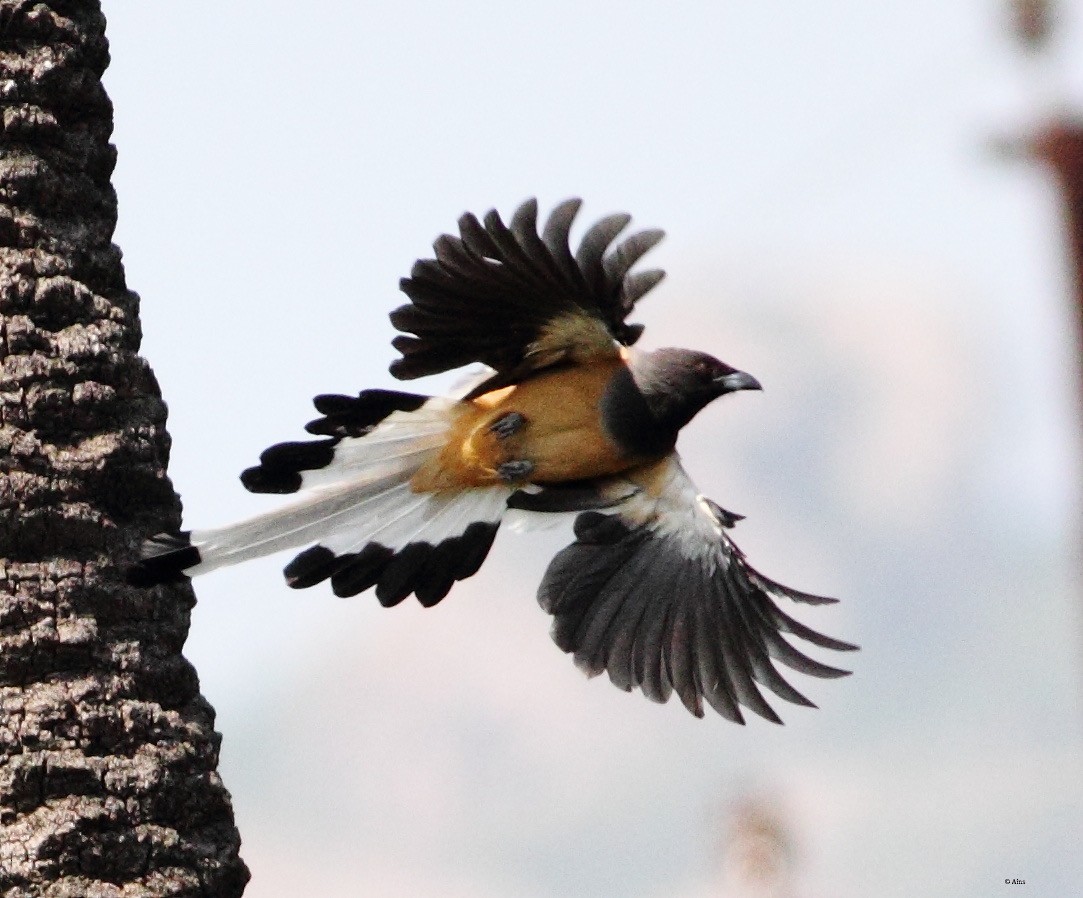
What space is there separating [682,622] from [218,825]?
2.10m

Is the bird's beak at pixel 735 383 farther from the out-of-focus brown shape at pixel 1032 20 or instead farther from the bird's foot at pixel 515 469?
the out-of-focus brown shape at pixel 1032 20

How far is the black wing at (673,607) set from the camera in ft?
19.2

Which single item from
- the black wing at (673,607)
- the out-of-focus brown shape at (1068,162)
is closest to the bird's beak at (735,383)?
the black wing at (673,607)

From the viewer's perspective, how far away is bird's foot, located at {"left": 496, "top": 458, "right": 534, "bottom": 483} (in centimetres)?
561

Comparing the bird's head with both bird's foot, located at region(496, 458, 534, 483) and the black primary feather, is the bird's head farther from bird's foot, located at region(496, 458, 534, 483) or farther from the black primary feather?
the black primary feather

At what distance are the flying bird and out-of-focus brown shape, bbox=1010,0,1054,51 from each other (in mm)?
4009

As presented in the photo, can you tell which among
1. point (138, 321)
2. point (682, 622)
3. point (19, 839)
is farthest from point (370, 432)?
point (19, 839)

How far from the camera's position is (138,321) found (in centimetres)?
466

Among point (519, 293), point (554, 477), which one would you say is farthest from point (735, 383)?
point (519, 293)

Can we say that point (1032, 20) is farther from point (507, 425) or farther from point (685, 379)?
point (507, 425)

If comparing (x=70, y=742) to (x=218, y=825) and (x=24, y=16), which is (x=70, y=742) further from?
(x=24, y=16)

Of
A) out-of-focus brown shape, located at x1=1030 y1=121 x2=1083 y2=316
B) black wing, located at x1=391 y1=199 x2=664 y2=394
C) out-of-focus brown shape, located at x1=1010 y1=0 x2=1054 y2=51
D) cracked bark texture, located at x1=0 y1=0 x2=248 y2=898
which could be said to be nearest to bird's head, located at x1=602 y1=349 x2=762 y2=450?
black wing, located at x1=391 y1=199 x2=664 y2=394

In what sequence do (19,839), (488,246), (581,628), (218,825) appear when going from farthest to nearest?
(581,628)
(488,246)
(218,825)
(19,839)

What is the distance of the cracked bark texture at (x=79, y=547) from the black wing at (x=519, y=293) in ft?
3.00
